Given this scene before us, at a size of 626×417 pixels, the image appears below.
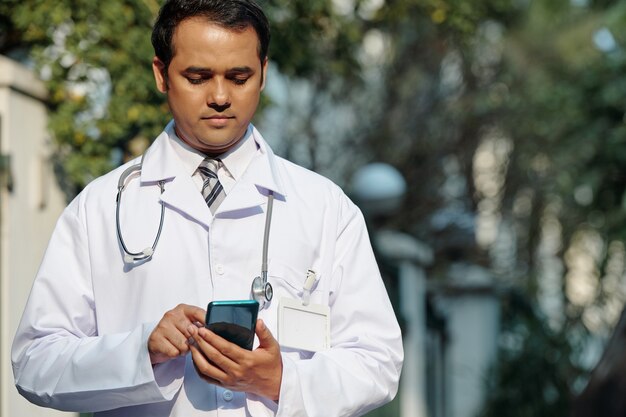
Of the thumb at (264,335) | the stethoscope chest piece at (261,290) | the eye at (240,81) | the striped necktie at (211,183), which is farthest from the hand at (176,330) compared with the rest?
the eye at (240,81)

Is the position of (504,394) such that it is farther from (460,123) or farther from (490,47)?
(490,47)

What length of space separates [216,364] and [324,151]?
524 inches

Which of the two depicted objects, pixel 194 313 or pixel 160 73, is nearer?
pixel 194 313

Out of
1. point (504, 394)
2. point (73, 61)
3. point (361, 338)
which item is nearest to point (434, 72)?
point (504, 394)

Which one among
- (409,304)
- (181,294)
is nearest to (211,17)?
(181,294)

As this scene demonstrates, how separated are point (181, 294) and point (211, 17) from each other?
0.67 m

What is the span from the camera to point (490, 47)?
60.2ft

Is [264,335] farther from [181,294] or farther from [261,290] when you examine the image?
[181,294]

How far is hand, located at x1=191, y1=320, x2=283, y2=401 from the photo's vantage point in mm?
2871

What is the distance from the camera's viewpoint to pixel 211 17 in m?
3.25

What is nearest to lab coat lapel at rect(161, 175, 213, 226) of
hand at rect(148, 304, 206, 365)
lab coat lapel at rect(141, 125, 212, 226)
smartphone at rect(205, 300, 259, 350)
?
lab coat lapel at rect(141, 125, 212, 226)

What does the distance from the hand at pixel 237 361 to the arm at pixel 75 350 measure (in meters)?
0.20

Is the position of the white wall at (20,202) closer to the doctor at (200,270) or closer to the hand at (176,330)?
the doctor at (200,270)

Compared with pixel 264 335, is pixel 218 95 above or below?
above
